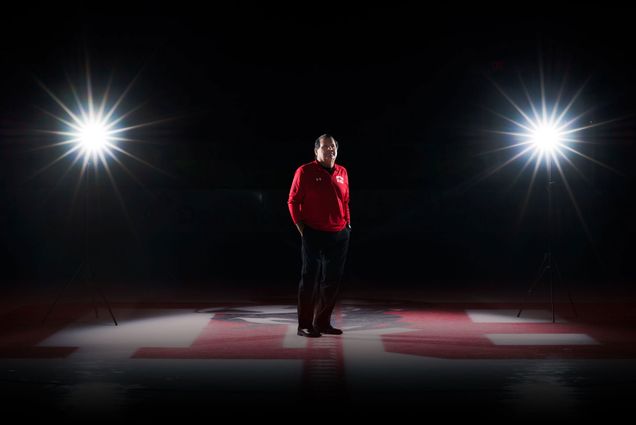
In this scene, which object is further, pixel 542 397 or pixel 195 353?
pixel 195 353

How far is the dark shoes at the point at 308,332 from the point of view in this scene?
28.7 feet

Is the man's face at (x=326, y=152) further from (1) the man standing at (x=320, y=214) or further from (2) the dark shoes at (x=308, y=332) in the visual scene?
(2) the dark shoes at (x=308, y=332)

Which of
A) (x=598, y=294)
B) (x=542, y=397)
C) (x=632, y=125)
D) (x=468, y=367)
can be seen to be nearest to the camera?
(x=542, y=397)

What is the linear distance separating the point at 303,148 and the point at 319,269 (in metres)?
9.93

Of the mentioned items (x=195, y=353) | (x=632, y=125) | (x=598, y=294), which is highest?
(x=632, y=125)

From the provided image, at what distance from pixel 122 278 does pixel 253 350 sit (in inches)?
372

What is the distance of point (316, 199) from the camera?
8.63m

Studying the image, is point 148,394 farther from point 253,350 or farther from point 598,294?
point 598,294

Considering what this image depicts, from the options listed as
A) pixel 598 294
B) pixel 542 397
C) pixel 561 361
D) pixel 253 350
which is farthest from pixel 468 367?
pixel 598 294

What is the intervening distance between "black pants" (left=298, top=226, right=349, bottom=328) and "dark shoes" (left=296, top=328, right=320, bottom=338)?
41mm

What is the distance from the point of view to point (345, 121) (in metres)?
18.2

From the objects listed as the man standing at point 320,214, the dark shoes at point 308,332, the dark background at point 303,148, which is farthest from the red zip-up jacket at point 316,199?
the dark background at point 303,148

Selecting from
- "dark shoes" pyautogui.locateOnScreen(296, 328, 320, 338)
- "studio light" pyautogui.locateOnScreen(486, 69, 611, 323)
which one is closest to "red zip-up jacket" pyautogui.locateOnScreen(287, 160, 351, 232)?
"dark shoes" pyautogui.locateOnScreen(296, 328, 320, 338)

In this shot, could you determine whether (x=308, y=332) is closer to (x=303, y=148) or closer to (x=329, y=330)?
(x=329, y=330)
